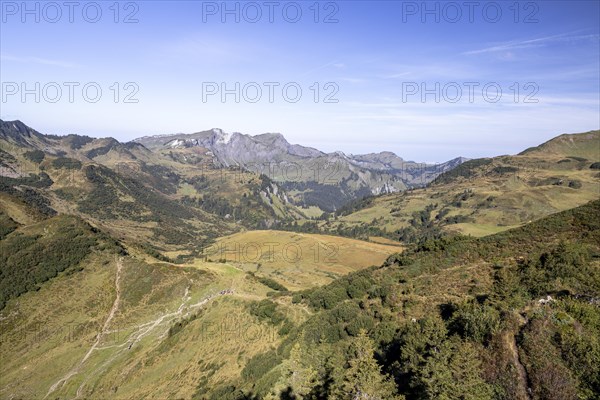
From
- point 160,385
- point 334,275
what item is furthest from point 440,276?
point 334,275

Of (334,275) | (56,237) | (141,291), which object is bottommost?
(334,275)

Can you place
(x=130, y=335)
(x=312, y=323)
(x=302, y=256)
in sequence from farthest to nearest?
(x=302, y=256) → (x=130, y=335) → (x=312, y=323)

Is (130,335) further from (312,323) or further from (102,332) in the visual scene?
(312,323)

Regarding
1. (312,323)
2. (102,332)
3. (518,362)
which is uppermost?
(518,362)

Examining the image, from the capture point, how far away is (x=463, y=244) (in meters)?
56.5

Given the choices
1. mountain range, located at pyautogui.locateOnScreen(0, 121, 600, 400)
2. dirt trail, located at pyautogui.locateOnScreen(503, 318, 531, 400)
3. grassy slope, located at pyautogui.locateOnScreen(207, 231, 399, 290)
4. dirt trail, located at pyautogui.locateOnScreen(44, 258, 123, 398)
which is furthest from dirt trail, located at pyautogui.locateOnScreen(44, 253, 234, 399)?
dirt trail, located at pyautogui.locateOnScreen(503, 318, 531, 400)

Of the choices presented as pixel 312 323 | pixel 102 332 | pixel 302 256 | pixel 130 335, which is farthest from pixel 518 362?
pixel 302 256

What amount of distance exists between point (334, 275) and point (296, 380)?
93746mm

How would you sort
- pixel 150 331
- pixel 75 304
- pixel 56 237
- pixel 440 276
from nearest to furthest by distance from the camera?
pixel 440 276 < pixel 150 331 < pixel 75 304 < pixel 56 237

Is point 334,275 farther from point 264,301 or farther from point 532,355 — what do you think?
point 532,355

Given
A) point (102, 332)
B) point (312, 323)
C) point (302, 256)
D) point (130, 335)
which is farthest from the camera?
point (302, 256)

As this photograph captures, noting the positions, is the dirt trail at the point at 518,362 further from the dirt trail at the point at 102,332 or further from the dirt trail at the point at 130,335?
the dirt trail at the point at 102,332

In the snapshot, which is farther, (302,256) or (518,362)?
(302,256)

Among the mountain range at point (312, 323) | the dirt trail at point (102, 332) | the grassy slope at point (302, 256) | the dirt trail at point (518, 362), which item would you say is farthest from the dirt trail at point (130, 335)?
the dirt trail at point (518, 362)
